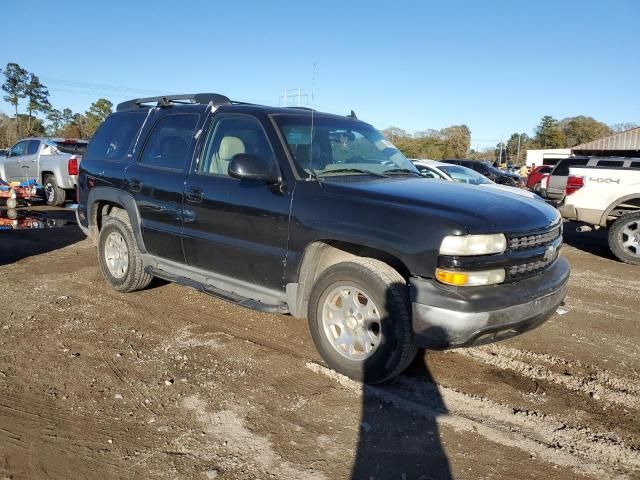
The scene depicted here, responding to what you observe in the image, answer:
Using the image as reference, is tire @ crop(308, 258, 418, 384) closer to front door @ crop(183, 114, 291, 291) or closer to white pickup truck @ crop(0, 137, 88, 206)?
front door @ crop(183, 114, 291, 291)

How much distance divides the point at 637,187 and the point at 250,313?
269 inches

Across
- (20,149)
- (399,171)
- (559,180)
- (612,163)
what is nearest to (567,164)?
(559,180)

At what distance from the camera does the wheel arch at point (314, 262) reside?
3.70 meters

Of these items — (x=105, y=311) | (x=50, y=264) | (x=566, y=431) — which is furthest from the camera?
(x=50, y=264)

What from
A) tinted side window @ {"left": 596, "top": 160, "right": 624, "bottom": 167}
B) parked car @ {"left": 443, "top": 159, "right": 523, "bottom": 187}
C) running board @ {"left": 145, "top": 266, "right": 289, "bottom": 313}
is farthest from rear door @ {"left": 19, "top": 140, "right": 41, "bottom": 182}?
parked car @ {"left": 443, "top": 159, "right": 523, "bottom": 187}

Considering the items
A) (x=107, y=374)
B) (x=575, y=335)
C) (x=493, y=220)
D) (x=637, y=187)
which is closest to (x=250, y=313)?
(x=107, y=374)

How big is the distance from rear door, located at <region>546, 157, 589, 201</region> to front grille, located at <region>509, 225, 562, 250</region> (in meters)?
6.13

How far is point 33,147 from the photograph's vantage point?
44.7 ft

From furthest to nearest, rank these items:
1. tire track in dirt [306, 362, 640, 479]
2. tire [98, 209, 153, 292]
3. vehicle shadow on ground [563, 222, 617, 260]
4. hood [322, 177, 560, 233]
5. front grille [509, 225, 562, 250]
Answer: vehicle shadow on ground [563, 222, 617, 260] < tire [98, 209, 153, 292] < front grille [509, 225, 562, 250] < hood [322, 177, 560, 233] < tire track in dirt [306, 362, 640, 479]

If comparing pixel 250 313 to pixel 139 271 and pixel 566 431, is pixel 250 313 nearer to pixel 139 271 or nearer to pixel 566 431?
pixel 139 271

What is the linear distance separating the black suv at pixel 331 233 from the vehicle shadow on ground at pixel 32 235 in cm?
314

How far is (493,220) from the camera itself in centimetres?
324

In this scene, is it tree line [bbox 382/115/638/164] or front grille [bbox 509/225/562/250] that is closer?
front grille [bbox 509/225/562/250]

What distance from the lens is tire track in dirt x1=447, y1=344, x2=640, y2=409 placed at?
3588 mm
